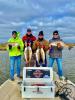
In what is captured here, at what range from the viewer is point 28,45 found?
1374 cm

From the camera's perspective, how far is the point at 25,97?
10.6 m

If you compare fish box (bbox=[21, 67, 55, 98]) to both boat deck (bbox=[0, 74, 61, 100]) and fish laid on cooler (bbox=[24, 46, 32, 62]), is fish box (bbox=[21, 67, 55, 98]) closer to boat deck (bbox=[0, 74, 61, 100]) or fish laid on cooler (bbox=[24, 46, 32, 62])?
boat deck (bbox=[0, 74, 61, 100])

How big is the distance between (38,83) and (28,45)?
2.75m

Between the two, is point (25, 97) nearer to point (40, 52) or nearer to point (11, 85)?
point (11, 85)

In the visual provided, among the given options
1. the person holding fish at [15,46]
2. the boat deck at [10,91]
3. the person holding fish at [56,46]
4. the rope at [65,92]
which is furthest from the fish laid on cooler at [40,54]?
the rope at [65,92]

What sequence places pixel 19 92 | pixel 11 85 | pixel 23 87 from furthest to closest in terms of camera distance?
pixel 11 85, pixel 19 92, pixel 23 87

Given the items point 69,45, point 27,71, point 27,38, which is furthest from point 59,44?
point 27,71

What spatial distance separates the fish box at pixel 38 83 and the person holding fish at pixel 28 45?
5.69ft

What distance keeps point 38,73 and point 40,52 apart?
172 centimetres

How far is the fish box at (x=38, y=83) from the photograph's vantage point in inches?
416

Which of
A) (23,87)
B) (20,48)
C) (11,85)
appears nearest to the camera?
(23,87)

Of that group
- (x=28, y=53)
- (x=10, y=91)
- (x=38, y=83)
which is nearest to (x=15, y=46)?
(x=28, y=53)

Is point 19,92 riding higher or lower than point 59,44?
lower

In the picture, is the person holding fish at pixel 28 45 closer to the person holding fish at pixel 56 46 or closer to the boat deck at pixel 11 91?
the person holding fish at pixel 56 46
